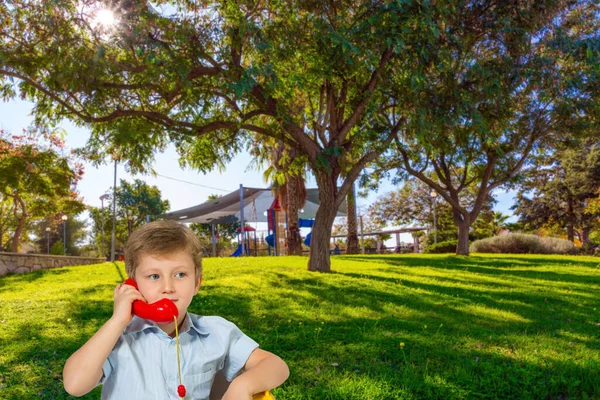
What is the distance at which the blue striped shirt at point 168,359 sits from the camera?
1.76 m

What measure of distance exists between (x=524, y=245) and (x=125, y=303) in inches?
998

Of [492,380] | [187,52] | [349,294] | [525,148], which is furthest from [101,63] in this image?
[525,148]

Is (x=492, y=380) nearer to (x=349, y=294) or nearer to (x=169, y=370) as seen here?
(x=169, y=370)

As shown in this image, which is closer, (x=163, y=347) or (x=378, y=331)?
(x=163, y=347)

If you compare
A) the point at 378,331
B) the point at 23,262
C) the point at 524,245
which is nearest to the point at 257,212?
the point at 23,262

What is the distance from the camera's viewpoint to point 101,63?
9383 mm

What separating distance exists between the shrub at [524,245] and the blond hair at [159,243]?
2472cm

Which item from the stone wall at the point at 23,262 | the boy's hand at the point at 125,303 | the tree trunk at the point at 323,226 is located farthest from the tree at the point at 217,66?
the boy's hand at the point at 125,303

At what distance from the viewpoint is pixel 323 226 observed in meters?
12.2

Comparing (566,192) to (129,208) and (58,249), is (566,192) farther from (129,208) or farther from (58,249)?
(58,249)

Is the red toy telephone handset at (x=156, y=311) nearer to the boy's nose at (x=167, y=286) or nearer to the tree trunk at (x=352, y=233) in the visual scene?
the boy's nose at (x=167, y=286)

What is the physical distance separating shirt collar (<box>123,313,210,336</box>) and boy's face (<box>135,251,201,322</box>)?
0.18 feet

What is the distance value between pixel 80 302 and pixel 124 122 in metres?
5.00

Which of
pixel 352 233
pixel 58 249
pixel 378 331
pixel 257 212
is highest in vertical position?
pixel 257 212
